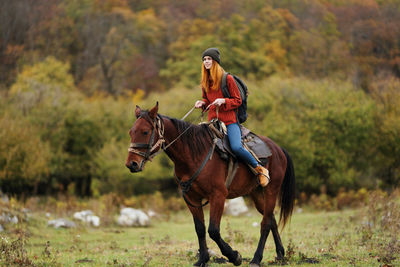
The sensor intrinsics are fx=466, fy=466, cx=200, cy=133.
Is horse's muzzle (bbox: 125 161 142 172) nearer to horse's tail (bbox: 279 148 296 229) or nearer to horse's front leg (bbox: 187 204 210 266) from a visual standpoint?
horse's front leg (bbox: 187 204 210 266)

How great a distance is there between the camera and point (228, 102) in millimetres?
7867

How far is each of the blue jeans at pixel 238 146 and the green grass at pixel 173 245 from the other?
1.90 metres

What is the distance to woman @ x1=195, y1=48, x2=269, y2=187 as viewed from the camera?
7.91 m

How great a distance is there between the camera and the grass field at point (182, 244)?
8445 mm

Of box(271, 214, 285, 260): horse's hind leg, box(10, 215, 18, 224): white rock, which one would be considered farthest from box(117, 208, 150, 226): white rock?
box(271, 214, 285, 260): horse's hind leg

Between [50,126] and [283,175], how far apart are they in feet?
91.0

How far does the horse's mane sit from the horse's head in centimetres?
40

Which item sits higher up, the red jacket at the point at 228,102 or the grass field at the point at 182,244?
the red jacket at the point at 228,102

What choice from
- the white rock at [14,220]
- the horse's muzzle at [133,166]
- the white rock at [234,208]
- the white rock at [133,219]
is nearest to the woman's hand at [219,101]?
the horse's muzzle at [133,166]

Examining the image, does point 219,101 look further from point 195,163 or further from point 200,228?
point 200,228

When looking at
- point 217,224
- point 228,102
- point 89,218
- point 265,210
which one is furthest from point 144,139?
point 89,218

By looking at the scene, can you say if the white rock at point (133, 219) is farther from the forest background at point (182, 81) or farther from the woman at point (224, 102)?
the woman at point (224, 102)

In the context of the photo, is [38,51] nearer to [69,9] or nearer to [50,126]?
[69,9]

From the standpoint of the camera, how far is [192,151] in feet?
24.8
